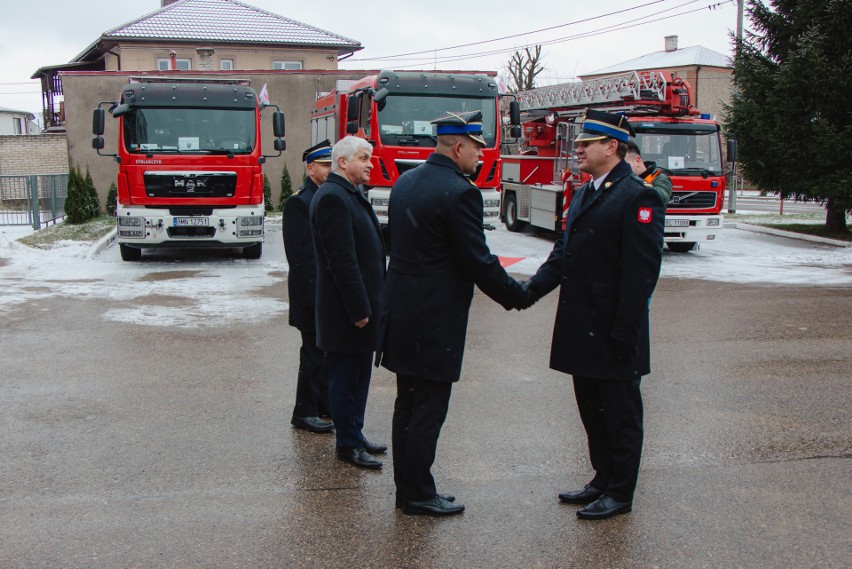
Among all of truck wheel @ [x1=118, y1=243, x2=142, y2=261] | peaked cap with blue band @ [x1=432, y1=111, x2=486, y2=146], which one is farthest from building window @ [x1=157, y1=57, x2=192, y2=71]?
peaked cap with blue band @ [x1=432, y1=111, x2=486, y2=146]

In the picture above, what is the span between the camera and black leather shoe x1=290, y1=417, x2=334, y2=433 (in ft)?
18.1

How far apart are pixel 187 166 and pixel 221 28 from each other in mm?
26020

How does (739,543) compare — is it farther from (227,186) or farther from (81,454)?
(227,186)

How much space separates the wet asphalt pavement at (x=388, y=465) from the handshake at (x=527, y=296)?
1026 mm

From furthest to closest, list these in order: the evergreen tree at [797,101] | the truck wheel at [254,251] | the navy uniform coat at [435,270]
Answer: the evergreen tree at [797,101]
the truck wheel at [254,251]
the navy uniform coat at [435,270]

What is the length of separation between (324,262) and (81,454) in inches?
73.2

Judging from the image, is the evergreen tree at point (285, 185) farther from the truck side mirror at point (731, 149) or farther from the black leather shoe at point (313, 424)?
the black leather shoe at point (313, 424)

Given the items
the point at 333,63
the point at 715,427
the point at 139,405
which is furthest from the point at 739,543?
the point at 333,63


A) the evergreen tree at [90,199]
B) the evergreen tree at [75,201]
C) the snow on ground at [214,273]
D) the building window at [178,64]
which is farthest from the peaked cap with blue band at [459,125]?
the building window at [178,64]

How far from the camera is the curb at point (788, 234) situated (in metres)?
18.3

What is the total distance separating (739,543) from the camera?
3912 mm

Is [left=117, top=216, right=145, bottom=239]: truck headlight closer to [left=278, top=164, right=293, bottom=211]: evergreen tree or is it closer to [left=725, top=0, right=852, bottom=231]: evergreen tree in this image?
[left=278, top=164, right=293, bottom=211]: evergreen tree

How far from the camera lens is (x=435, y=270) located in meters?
4.12

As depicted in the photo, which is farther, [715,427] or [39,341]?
[39,341]
